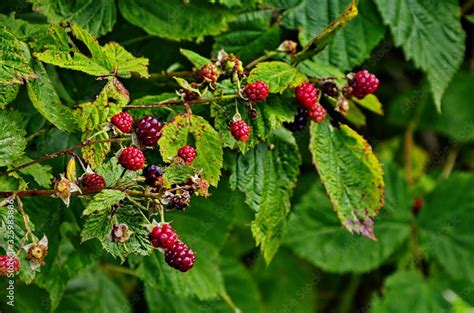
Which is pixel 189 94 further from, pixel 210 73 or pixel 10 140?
pixel 10 140

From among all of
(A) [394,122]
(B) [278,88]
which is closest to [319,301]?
(A) [394,122]

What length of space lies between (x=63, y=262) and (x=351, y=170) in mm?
674

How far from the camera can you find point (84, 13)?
1.52 meters

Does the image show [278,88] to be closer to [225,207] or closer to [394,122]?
[225,207]

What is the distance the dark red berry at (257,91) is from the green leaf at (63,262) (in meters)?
0.52

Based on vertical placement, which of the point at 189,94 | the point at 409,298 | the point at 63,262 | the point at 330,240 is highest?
the point at 189,94

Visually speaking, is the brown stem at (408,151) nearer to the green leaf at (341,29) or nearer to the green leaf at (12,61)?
the green leaf at (341,29)

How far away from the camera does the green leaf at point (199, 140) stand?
129 centimetres

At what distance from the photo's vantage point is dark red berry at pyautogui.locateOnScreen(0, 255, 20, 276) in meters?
1.06

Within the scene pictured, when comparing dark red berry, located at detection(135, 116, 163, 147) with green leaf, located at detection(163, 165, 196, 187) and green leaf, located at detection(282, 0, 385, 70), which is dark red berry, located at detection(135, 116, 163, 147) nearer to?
green leaf, located at detection(163, 165, 196, 187)

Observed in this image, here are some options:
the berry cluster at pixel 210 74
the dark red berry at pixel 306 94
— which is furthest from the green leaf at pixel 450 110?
the berry cluster at pixel 210 74

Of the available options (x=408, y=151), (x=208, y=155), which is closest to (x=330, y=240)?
(x=408, y=151)

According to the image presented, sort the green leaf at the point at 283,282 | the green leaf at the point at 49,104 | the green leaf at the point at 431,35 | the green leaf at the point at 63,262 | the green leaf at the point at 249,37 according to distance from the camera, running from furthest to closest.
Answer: the green leaf at the point at 283,282 → the green leaf at the point at 431,35 → the green leaf at the point at 249,37 → the green leaf at the point at 63,262 → the green leaf at the point at 49,104

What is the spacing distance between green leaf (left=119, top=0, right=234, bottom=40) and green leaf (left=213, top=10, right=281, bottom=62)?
75 millimetres
